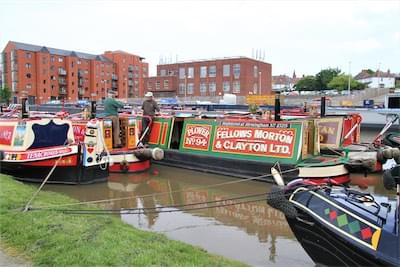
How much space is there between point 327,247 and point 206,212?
3727 millimetres

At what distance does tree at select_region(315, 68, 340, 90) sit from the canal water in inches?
3139

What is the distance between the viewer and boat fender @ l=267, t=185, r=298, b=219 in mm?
4727

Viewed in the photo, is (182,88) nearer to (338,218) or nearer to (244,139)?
(244,139)

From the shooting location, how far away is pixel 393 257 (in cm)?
390

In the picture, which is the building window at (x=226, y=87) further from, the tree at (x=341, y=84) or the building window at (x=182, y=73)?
the tree at (x=341, y=84)

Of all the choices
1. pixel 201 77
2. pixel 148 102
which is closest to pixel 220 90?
pixel 201 77

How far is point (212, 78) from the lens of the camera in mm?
77250

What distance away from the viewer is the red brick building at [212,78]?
238ft

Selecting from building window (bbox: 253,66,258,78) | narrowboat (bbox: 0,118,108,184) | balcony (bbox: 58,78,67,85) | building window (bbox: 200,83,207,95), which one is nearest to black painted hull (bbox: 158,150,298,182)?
narrowboat (bbox: 0,118,108,184)

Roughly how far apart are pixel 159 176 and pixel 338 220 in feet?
26.4

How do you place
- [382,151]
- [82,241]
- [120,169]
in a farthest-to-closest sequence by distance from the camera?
1. [120,169]
2. [382,151]
3. [82,241]

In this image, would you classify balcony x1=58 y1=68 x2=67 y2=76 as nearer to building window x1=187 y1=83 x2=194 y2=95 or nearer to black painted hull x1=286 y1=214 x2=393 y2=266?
building window x1=187 y1=83 x2=194 y2=95

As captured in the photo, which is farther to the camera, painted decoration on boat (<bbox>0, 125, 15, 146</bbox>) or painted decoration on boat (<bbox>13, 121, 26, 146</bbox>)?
painted decoration on boat (<bbox>0, 125, 15, 146</bbox>)

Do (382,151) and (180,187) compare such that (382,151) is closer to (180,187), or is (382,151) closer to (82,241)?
(180,187)
